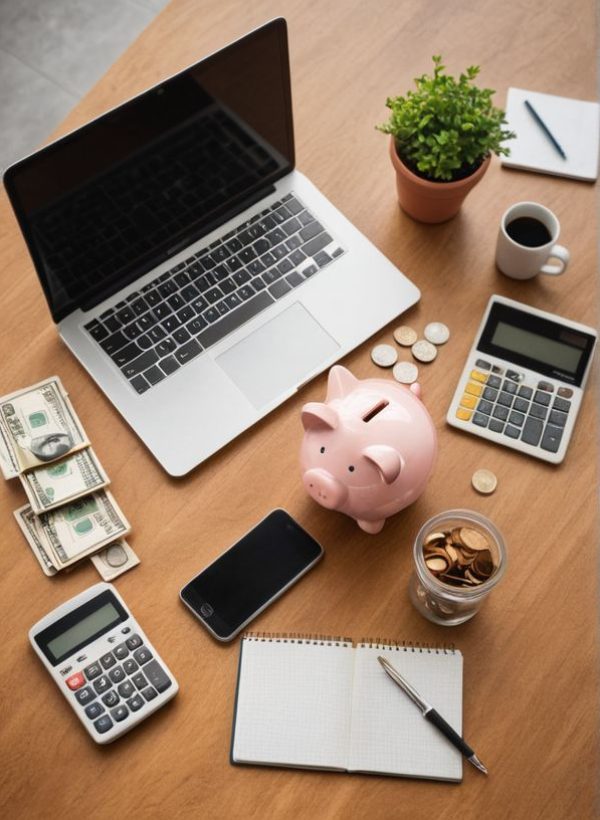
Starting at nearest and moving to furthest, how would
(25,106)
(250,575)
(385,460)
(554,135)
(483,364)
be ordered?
1. (385,460)
2. (250,575)
3. (483,364)
4. (554,135)
5. (25,106)

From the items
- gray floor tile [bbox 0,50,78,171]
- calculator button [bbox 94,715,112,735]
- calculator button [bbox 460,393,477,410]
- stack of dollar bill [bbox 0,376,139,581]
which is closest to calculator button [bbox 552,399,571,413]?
calculator button [bbox 460,393,477,410]

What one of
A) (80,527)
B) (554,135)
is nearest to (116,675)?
(80,527)

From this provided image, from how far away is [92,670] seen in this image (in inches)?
38.7

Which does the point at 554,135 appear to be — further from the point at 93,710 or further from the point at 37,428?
the point at 93,710

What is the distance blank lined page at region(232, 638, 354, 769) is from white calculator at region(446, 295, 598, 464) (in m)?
0.35

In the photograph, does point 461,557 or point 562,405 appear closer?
point 461,557

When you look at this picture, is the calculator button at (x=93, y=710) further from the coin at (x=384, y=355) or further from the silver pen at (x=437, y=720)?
the coin at (x=384, y=355)

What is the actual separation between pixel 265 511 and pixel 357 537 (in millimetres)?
124

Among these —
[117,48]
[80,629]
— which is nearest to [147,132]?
[80,629]

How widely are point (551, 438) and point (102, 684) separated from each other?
0.65m

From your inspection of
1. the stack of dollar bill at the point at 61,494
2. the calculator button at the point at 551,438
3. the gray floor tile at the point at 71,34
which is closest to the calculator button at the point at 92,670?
the stack of dollar bill at the point at 61,494

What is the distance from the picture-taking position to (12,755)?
3.20 feet

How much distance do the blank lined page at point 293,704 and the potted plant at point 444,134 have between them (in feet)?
2.09

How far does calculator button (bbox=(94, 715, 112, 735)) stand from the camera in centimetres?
96
